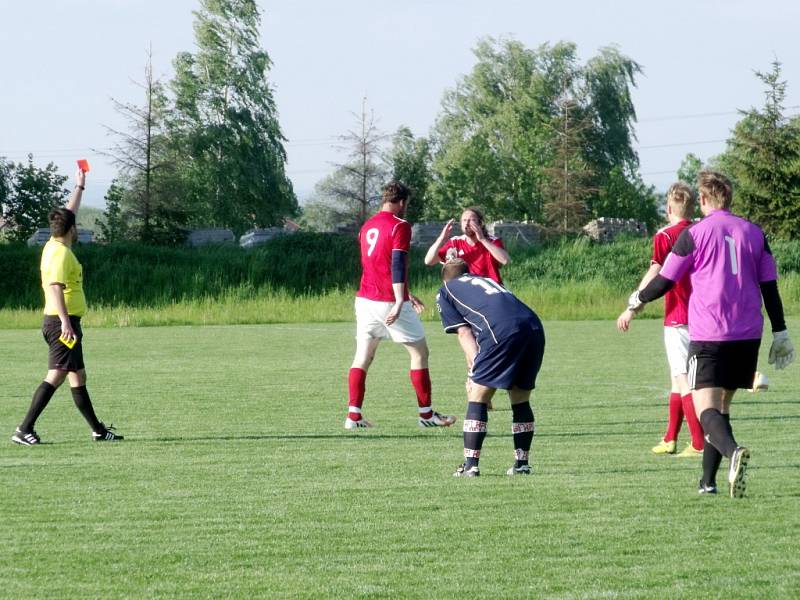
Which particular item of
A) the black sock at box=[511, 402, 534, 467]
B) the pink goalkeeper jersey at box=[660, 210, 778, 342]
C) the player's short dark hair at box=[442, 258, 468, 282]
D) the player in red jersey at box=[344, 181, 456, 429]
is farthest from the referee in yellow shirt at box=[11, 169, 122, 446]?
the pink goalkeeper jersey at box=[660, 210, 778, 342]

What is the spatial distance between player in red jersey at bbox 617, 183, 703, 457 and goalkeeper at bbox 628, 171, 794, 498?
5.23 feet

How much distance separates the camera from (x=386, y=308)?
11445 millimetres

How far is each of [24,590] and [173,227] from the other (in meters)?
50.2

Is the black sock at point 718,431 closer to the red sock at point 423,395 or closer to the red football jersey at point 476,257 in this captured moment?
the red sock at point 423,395

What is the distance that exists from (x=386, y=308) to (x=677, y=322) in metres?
2.96

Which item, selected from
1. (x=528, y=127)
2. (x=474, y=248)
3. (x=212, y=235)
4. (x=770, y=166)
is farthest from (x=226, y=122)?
(x=474, y=248)

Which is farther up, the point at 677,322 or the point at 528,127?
the point at 528,127

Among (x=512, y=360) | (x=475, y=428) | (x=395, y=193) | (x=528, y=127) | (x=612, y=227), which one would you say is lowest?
(x=475, y=428)

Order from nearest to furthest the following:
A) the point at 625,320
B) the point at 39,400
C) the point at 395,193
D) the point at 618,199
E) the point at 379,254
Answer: the point at 625,320
the point at 39,400
the point at 395,193
the point at 379,254
the point at 618,199

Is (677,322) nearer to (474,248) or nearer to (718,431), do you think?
(718,431)

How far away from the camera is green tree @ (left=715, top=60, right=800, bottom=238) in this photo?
181 ft

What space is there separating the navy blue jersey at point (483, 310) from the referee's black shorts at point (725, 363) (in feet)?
3.55

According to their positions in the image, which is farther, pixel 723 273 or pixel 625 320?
pixel 625 320

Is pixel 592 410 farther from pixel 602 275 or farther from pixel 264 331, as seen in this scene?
pixel 602 275
